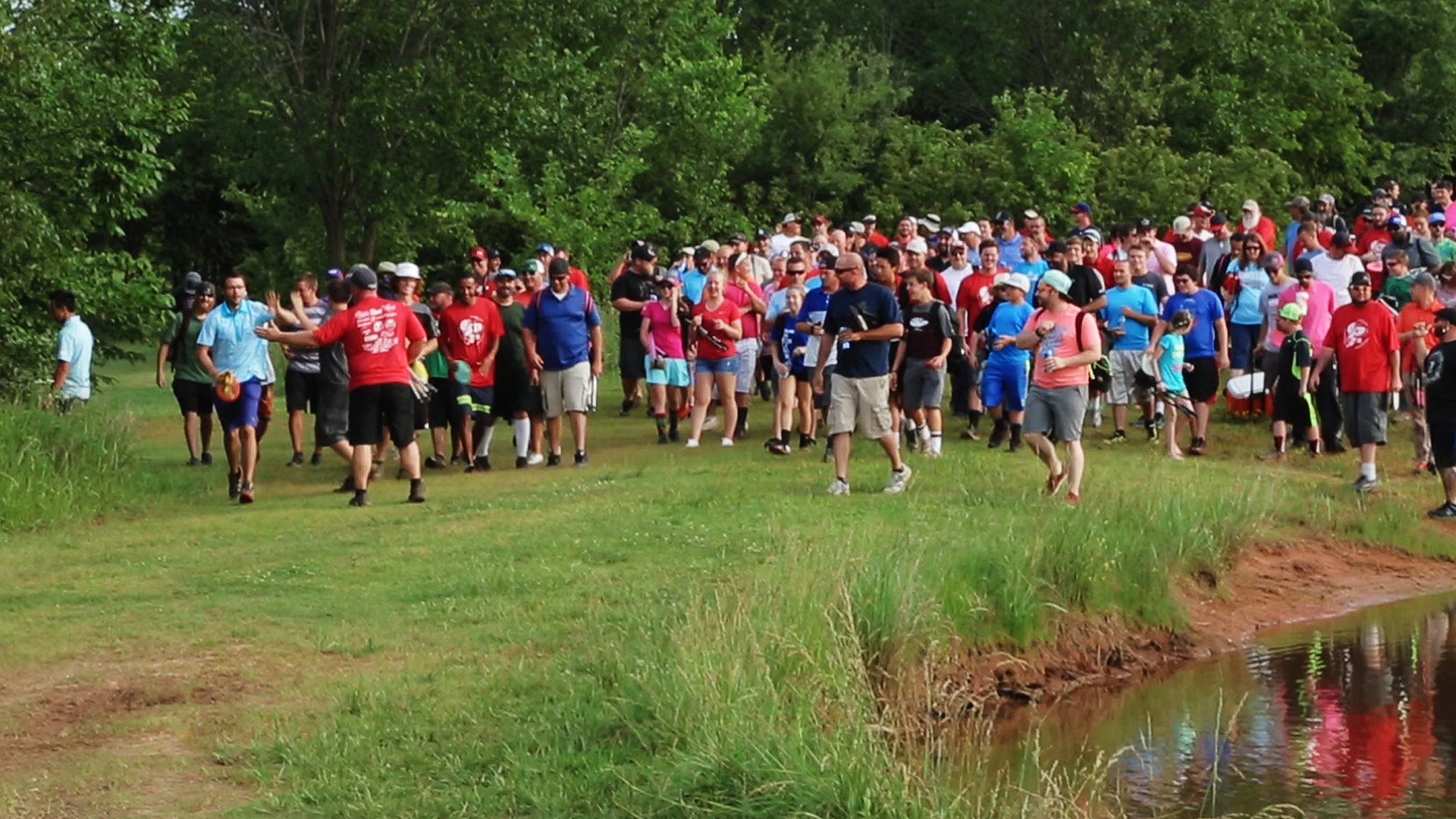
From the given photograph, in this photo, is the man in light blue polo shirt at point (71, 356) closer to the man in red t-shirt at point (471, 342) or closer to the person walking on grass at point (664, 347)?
the man in red t-shirt at point (471, 342)

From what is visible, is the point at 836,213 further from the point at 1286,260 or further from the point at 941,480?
the point at 941,480

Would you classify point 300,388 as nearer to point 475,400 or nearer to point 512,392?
point 475,400

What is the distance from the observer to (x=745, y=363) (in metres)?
20.8

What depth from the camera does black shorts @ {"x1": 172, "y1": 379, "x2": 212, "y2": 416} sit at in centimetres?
1977

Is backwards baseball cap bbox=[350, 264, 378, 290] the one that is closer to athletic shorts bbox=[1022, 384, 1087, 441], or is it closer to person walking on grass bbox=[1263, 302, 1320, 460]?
athletic shorts bbox=[1022, 384, 1087, 441]

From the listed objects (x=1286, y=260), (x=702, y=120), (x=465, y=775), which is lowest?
(x=465, y=775)

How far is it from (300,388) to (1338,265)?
9515mm

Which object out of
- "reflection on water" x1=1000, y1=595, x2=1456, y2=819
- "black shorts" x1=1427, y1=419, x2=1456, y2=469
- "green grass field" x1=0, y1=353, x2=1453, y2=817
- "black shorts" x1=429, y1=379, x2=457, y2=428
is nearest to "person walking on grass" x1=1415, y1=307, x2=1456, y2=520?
"black shorts" x1=1427, y1=419, x2=1456, y2=469

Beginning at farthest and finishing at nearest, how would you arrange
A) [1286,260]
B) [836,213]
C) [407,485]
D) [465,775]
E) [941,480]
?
[836,213] → [1286,260] → [407,485] → [941,480] → [465,775]

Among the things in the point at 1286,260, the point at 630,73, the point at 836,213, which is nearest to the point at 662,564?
the point at 1286,260

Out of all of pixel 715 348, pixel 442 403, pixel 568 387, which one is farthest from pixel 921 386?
pixel 442 403

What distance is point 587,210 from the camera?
3344 cm

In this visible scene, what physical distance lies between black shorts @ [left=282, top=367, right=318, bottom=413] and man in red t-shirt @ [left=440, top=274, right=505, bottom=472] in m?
1.29

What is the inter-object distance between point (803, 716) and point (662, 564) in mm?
4244
